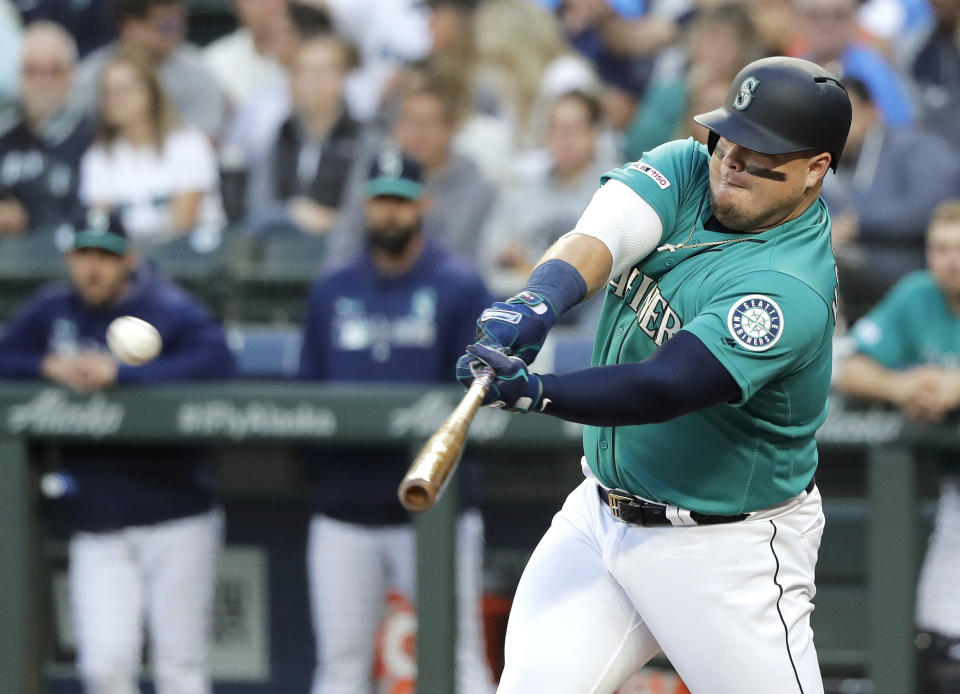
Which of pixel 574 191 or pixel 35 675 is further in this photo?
pixel 574 191

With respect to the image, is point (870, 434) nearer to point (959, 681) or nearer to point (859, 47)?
point (959, 681)

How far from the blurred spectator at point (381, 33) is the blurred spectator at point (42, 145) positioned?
4.55 ft

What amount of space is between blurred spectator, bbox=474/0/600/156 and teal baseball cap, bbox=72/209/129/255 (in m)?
2.31

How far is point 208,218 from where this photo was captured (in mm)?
6465

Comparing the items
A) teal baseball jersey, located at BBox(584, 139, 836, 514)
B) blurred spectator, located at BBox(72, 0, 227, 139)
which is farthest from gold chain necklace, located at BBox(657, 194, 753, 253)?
blurred spectator, located at BBox(72, 0, 227, 139)

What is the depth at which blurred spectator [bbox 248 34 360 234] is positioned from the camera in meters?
6.23

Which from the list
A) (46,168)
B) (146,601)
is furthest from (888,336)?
(46,168)

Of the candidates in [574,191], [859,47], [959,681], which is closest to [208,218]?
[574,191]

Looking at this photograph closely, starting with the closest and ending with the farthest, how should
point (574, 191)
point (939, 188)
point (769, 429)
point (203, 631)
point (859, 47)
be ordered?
point (769, 429)
point (203, 631)
point (939, 188)
point (574, 191)
point (859, 47)

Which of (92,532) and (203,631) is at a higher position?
(92,532)

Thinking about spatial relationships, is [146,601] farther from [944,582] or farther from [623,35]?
[623,35]

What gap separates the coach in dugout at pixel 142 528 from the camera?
15.2ft

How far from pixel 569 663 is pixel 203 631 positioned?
6.50 feet

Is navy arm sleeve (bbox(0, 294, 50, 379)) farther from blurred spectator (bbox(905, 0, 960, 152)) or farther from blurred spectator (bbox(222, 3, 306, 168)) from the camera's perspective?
blurred spectator (bbox(905, 0, 960, 152))
